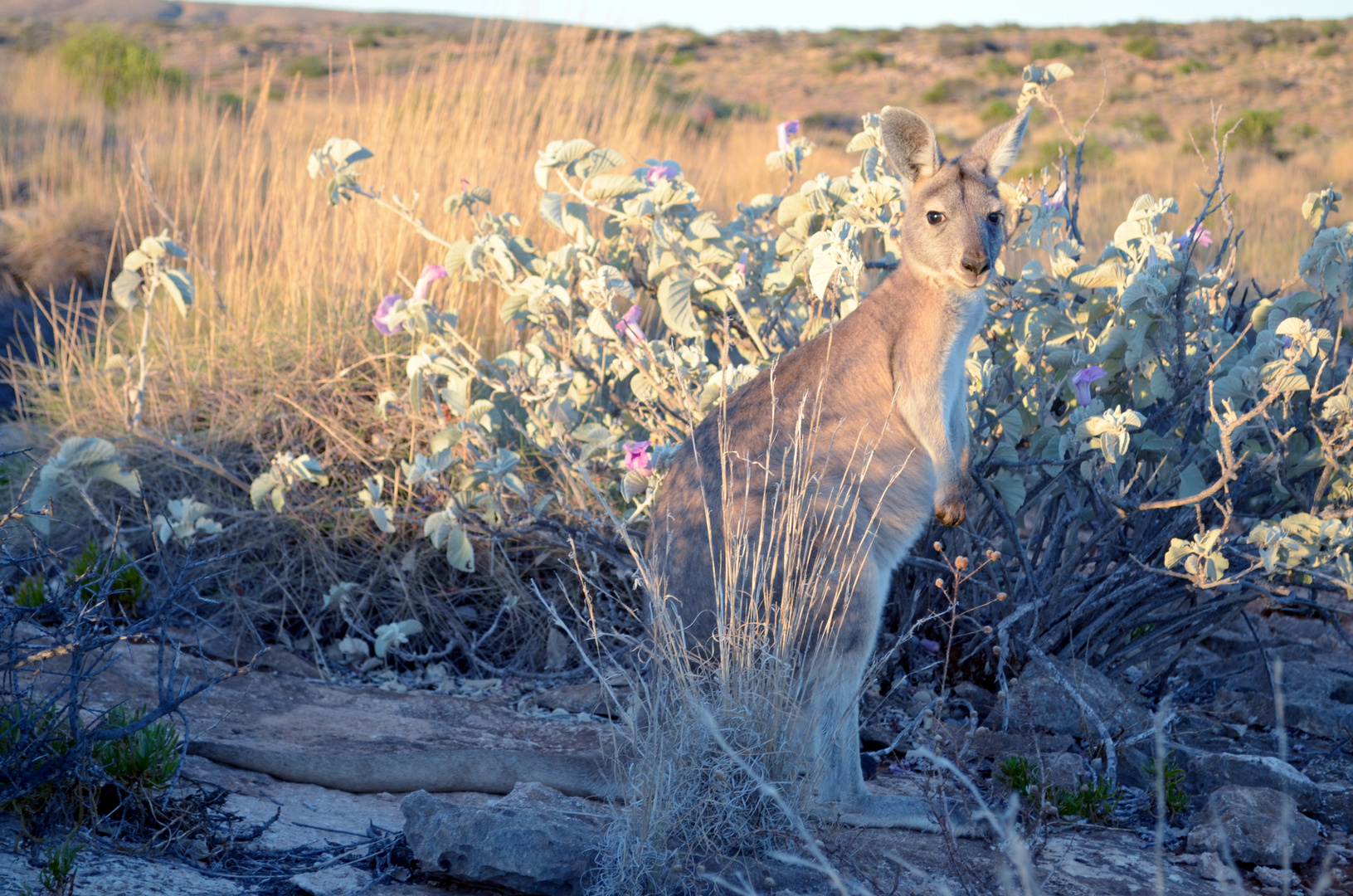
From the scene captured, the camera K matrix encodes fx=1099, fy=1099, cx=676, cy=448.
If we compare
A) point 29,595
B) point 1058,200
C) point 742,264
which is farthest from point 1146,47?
point 29,595

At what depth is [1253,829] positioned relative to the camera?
283cm

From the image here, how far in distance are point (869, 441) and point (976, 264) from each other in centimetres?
59

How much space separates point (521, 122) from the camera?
7.14 metres

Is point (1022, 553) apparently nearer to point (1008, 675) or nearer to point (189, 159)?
point (1008, 675)

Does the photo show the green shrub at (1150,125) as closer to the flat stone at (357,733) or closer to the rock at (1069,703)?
the rock at (1069,703)

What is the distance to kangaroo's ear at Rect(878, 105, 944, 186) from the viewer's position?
10.7ft

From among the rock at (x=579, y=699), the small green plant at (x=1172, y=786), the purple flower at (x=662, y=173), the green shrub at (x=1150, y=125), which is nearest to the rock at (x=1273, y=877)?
the small green plant at (x=1172, y=786)

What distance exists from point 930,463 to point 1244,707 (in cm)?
162

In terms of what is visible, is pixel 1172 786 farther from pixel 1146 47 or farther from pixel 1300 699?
pixel 1146 47

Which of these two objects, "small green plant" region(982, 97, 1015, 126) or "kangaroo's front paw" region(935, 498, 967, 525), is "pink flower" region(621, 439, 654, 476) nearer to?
"kangaroo's front paw" region(935, 498, 967, 525)

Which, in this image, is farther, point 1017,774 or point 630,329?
point 630,329

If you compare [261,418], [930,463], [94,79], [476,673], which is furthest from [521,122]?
[94,79]

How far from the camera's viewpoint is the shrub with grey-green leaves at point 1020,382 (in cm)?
343

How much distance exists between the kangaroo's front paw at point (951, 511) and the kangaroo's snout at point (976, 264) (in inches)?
26.3
